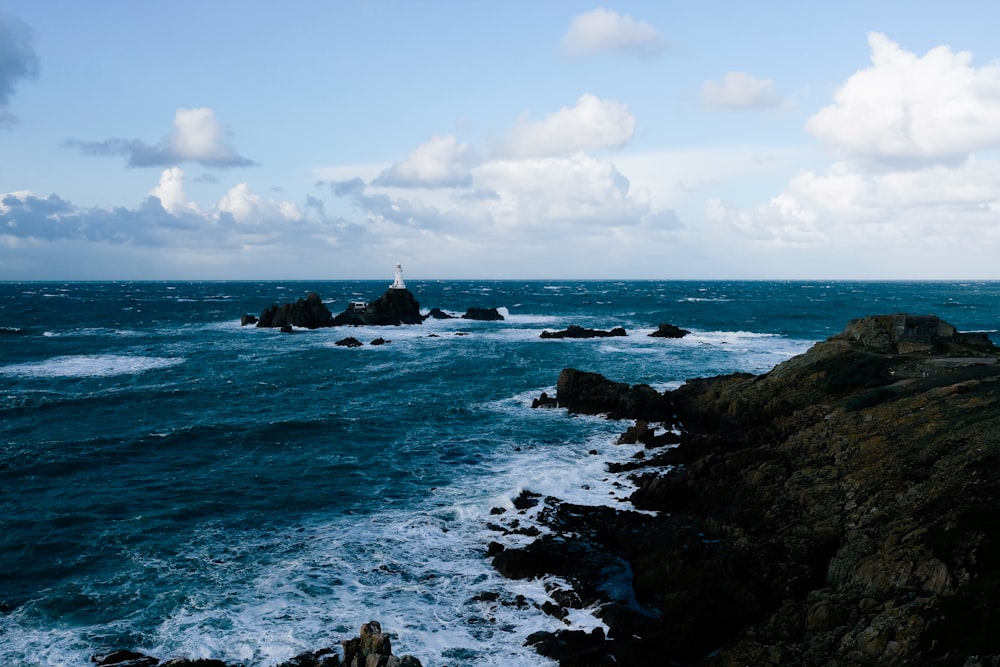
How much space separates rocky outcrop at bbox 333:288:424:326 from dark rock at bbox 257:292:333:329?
2986mm

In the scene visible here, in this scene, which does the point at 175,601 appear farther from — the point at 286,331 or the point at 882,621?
the point at 286,331

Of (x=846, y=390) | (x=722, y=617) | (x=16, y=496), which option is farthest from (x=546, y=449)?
(x=16, y=496)

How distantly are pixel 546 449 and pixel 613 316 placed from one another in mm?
80082

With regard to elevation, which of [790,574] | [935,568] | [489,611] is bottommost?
[489,611]

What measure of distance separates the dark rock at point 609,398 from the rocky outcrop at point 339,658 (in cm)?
2338

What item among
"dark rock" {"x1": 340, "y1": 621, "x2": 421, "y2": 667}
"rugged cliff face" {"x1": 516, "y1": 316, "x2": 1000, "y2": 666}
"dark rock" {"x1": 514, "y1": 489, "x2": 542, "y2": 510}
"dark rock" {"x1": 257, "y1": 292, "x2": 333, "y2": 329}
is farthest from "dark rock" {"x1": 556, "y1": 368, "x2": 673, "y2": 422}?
"dark rock" {"x1": 257, "y1": 292, "x2": 333, "y2": 329}

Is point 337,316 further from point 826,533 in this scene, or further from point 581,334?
point 826,533

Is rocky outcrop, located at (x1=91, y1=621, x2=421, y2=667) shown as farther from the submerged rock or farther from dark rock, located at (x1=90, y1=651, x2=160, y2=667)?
the submerged rock

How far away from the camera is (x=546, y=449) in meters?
29.8

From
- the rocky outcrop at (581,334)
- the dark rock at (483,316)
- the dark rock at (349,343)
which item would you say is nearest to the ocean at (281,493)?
the dark rock at (349,343)

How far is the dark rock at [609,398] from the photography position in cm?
3469

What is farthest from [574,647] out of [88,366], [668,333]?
[668,333]

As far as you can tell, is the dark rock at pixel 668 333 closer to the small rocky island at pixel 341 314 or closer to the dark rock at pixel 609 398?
the small rocky island at pixel 341 314

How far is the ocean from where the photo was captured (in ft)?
50.0
